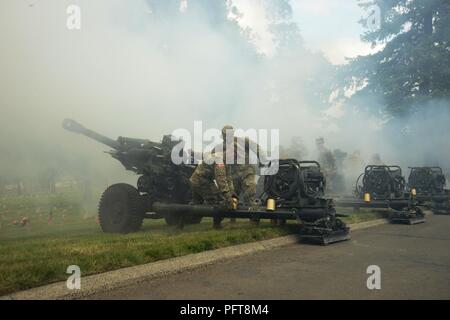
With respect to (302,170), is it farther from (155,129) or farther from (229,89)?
(229,89)

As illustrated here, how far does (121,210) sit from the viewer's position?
6.96m

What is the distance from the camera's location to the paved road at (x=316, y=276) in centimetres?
331

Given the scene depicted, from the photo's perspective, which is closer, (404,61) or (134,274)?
(134,274)

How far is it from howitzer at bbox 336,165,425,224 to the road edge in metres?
4.73

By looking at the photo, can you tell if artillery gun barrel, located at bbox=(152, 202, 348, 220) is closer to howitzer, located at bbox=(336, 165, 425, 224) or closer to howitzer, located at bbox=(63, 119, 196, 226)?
howitzer, located at bbox=(63, 119, 196, 226)

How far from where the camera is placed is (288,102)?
16344 mm

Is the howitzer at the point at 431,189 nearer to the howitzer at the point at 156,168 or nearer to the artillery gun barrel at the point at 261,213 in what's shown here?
the artillery gun barrel at the point at 261,213

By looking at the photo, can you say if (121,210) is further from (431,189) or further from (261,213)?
(431,189)

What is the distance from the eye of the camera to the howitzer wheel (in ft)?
22.5

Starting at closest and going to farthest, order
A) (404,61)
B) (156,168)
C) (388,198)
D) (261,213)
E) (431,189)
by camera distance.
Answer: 1. (261,213)
2. (156,168)
3. (388,198)
4. (431,189)
5. (404,61)

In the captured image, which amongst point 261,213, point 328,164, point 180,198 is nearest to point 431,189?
point 328,164

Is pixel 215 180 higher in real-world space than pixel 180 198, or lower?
higher

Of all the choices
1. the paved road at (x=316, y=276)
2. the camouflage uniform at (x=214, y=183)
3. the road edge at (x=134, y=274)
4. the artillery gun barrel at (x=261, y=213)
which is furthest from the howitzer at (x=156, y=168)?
the paved road at (x=316, y=276)

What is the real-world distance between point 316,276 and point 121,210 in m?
3.95
